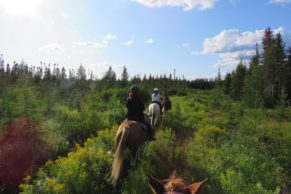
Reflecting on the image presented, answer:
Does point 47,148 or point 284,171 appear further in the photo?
point 284,171

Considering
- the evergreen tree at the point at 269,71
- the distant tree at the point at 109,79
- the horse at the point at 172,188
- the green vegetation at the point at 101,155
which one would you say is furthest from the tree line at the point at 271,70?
the horse at the point at 172,188

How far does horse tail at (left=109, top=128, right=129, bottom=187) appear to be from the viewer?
9.81 meters

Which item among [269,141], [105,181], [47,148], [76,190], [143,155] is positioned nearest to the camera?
[76,190]

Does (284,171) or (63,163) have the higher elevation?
(63,163)

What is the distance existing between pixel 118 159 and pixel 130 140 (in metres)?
0.89

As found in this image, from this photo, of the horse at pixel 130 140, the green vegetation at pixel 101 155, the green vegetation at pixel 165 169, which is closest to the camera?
the green vegetation at pixel 165 169

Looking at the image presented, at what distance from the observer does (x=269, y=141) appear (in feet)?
61.5

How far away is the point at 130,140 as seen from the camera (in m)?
10.8

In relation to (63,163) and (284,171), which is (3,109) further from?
(284,171)

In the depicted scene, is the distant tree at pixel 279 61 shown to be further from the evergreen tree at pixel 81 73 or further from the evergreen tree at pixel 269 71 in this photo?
the evergreen tree at pixel 81 73

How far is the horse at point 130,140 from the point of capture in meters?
10.1

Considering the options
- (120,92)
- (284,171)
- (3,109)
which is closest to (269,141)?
(284,171)

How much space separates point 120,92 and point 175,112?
11.6 metres

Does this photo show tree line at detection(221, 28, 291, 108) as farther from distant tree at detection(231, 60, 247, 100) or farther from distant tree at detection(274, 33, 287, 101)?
distant tree at detection(231, 60, 247, 100)
